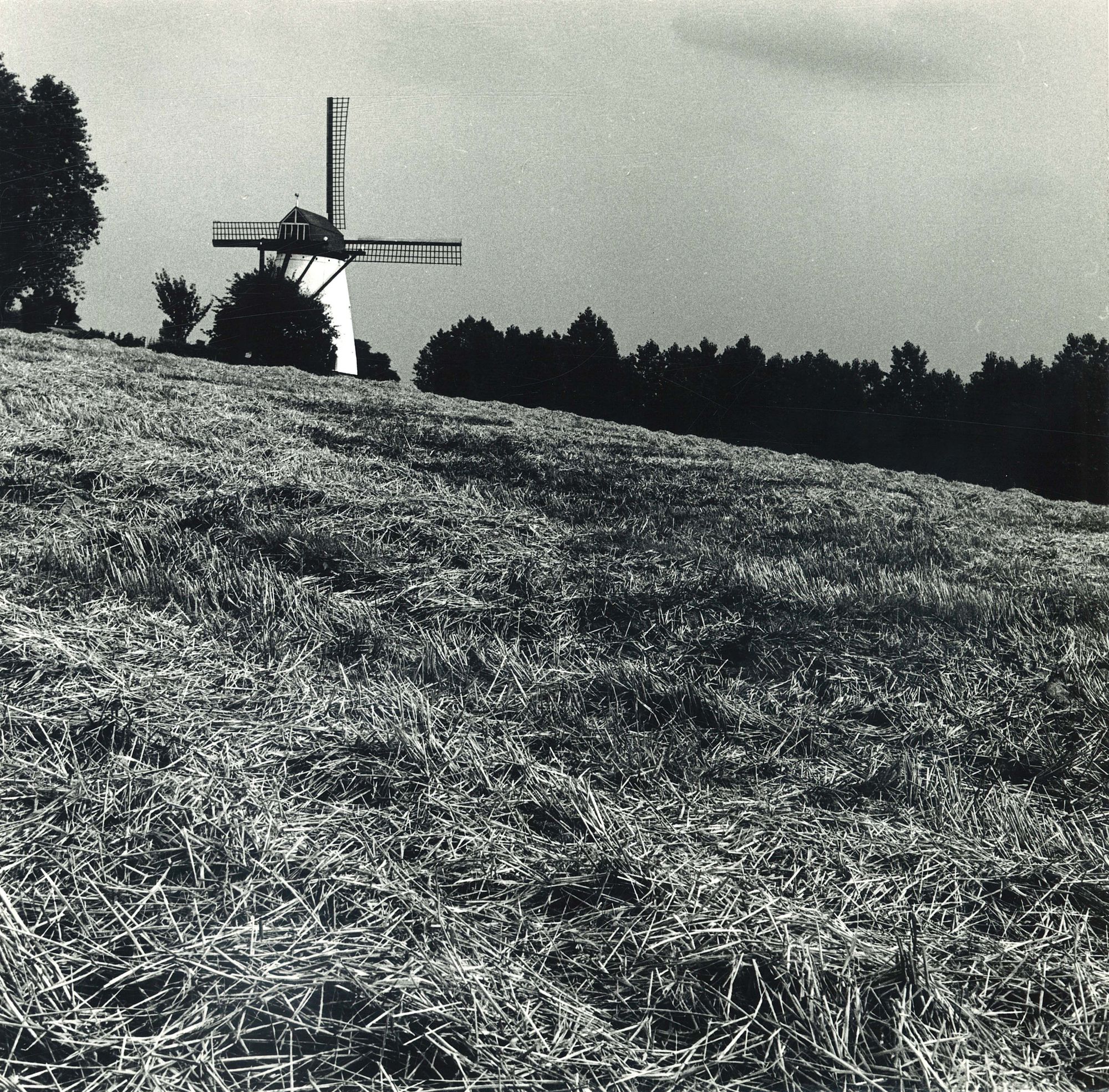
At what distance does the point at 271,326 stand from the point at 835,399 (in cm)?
2428

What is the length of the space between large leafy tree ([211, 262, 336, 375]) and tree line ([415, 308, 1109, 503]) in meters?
15.3

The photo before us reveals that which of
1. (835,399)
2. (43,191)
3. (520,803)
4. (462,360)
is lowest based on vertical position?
(520,803)

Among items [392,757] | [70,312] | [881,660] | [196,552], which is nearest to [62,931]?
[392,757]

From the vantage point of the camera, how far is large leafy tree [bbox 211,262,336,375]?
25219 mm

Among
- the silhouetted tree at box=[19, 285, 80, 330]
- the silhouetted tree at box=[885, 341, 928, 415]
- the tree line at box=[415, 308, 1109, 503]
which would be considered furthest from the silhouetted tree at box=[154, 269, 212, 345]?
the silhouetted tree at box=[885, 341, 928, 415]

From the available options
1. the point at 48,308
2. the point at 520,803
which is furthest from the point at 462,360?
the point at 520,803

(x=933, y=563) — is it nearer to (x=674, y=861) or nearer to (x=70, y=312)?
(x=674, y=861)

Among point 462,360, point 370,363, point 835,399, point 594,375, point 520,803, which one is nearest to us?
point 520,803

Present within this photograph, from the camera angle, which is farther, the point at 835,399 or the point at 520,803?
the point at 835,399

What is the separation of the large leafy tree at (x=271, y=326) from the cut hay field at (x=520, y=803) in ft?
70.1

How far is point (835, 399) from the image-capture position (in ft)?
121

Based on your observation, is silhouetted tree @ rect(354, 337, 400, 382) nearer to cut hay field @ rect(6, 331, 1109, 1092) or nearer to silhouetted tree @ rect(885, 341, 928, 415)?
silhouetted tree @ rect(885, 341, 928, 415)

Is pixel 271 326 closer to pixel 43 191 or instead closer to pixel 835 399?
pixel 43 191

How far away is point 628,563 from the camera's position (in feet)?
14.7
